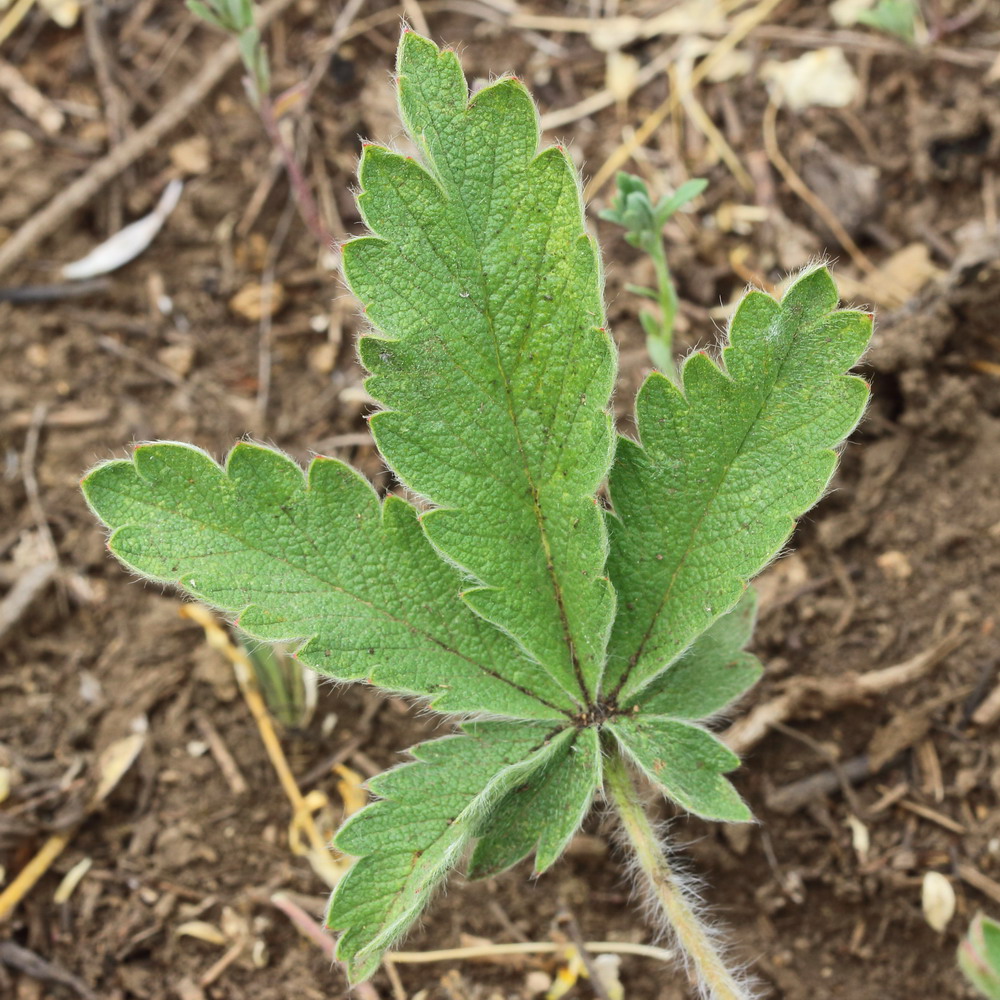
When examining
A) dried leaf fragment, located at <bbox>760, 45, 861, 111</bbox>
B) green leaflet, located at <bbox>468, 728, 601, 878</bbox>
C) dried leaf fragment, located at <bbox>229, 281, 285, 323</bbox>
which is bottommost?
green leaflet, located at <bbox>468, 728, 601, 878</bbox>

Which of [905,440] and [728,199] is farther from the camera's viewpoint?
[728,199]

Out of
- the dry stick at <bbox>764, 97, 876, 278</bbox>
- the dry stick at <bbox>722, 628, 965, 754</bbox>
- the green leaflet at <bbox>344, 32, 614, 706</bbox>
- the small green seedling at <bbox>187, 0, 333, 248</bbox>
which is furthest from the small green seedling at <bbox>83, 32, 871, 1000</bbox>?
the dry stick at <bbox>764, 97, 876, 278</bbox>

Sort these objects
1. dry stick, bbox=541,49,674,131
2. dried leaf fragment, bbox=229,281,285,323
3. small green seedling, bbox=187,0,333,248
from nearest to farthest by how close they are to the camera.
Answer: small green seedling, bbox=187,0,333,248 < dried leaf fragment, bbox=229,281,285,323 < dry stick, bbox=541,49,674,131

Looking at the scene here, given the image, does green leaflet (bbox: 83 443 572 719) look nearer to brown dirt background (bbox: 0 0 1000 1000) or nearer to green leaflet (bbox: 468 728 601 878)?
green leaflet (bbox: 468 728 601 878)

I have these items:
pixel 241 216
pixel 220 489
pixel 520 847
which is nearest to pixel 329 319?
pixel 241 216

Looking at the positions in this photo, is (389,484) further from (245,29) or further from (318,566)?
(245,29)

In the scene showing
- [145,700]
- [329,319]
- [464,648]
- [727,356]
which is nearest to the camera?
[727,356]

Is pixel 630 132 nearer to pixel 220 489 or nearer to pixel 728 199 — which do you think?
pixel 728 199
